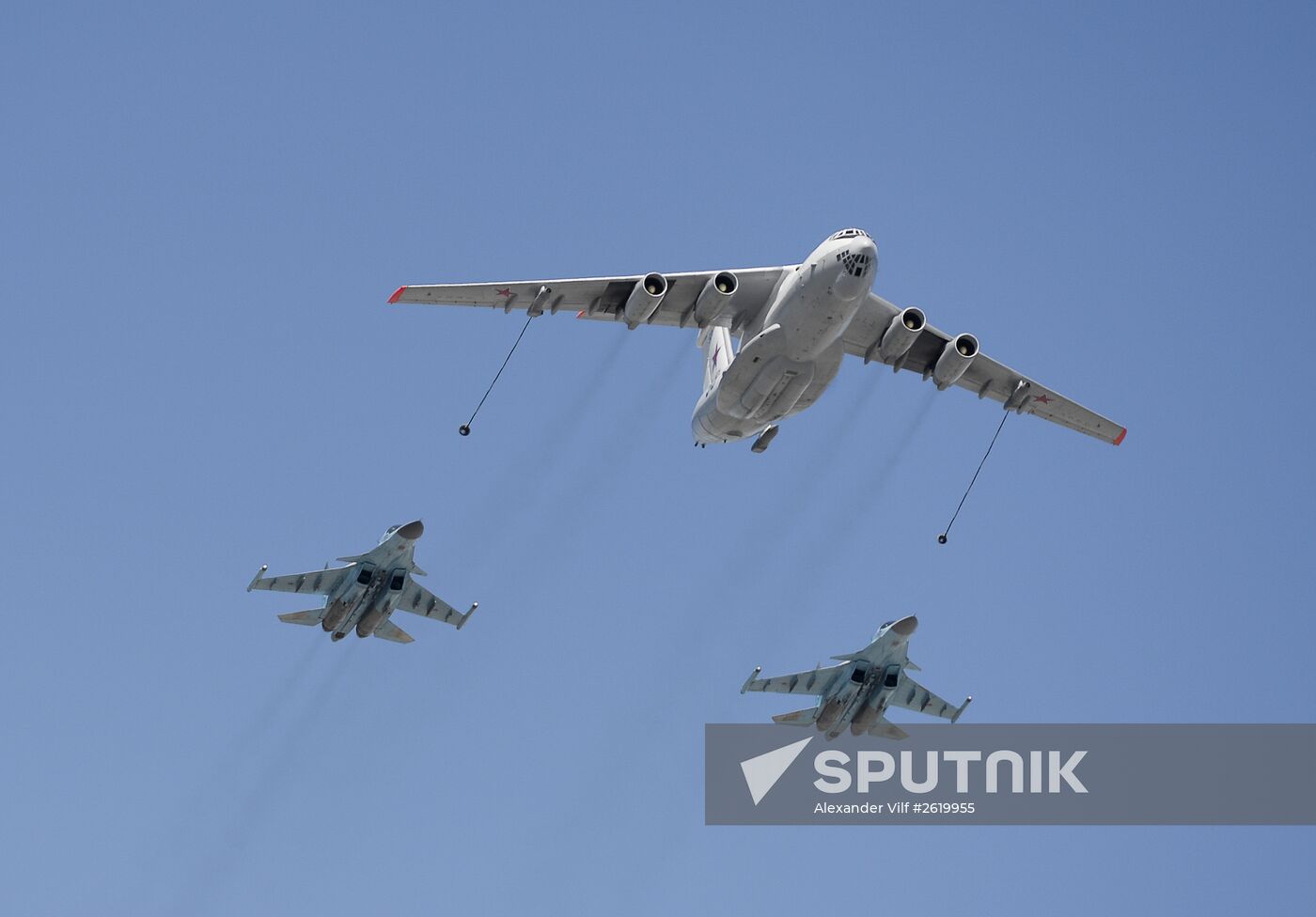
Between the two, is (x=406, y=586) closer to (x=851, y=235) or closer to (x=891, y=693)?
(x=891, y=693)

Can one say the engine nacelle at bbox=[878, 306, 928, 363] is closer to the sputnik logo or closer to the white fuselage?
the white fuselage

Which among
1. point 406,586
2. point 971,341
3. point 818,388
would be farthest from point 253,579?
point 971,341

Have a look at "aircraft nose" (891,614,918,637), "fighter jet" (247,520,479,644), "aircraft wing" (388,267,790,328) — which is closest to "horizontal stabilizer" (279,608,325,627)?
"fighter jet" (247,520,479,644)

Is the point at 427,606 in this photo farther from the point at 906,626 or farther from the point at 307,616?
the point at 906,626

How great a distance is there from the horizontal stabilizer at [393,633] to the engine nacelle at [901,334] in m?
16.6

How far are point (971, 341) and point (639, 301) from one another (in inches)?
341

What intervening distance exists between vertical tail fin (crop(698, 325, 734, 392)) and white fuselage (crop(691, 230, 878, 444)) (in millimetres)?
824

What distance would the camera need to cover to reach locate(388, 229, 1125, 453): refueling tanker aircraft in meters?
46.3

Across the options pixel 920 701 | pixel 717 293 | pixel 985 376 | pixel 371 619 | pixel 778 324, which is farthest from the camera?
pixel 920 701

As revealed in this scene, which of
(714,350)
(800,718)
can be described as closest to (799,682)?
(800,718)

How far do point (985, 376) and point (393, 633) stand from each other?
18750mm

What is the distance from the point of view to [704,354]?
54.3 m

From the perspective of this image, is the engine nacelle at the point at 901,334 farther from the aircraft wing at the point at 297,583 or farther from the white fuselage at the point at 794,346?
the aircraft wing at the point at 297,583

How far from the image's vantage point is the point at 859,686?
5722 centimetres
